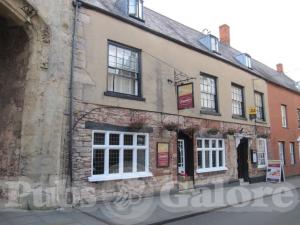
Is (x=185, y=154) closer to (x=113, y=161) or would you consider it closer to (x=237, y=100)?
(x=113, y=161)

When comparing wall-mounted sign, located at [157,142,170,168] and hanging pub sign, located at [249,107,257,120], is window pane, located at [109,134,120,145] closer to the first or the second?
wall-mounted sign, located at [157,142,170,168]

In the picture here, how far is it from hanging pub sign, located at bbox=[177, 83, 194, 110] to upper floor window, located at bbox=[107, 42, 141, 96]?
6.37 feet

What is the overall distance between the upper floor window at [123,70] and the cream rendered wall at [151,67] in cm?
26

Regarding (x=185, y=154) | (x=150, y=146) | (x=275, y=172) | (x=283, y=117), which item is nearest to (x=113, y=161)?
(x=150, y=146)

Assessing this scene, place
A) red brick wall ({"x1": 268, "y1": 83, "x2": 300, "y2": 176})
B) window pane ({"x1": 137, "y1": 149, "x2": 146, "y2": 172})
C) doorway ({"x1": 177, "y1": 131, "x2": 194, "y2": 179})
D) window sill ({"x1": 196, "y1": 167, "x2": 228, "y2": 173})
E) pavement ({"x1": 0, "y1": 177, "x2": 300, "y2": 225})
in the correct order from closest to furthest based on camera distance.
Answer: pavement ({"x1": 0, "y1": 177, "x2": 300, "y2": 225}) → window pane ({"x1": 137, "y1": 149, "x2": 146, "y2": 172}) → doorway ({"x1": 177, "y1": 131, "x2": 194, "y2": 179}) → window sill ({"x1": 196, "y1": 167, "x2": 228, "y2": 173}) → red brick wall ({"x1": 268, "y1": 83, "x2": 300, "y2": 176})

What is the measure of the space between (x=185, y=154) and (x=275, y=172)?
6994 millimetres

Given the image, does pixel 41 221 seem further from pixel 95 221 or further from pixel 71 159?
pixel 71 159

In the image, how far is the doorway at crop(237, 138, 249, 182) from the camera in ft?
58.3

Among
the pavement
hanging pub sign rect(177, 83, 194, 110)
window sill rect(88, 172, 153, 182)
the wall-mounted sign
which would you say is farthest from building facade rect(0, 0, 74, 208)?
hanging pub sign rect(177, 83, 194, 110)

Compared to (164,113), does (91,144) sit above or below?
below

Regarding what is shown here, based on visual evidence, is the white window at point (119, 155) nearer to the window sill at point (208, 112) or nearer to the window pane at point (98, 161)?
the window pane at point (98, 161)

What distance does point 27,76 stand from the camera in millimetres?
10055

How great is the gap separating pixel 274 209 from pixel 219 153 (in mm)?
6076

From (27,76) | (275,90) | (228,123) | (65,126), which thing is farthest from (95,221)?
(275,90)
